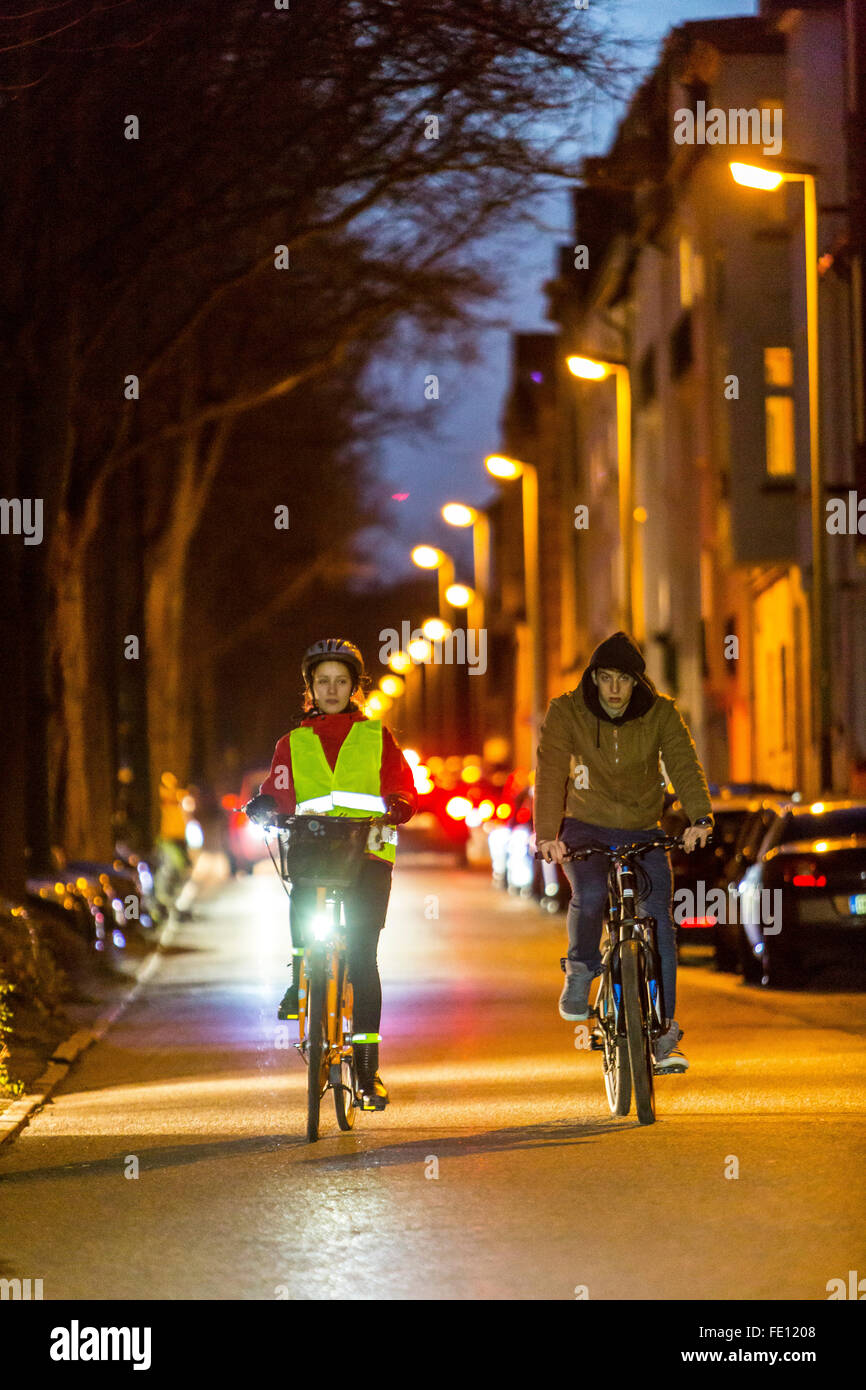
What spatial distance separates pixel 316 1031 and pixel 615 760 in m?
1.68

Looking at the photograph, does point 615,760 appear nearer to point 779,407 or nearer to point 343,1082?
point 343,1082

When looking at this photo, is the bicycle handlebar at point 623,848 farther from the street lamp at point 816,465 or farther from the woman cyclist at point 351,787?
the street lamp at point 816,465

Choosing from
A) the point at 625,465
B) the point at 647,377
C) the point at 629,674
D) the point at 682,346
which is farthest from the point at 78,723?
the point at 647,377

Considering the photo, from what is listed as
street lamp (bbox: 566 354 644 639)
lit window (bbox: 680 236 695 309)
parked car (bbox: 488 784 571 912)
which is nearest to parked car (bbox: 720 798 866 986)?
parked car (bbox: 488 784 571 912)

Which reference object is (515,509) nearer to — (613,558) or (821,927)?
(613,558)

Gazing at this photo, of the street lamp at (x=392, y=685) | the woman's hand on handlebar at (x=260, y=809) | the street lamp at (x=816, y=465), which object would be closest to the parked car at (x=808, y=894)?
the street lamp at (x=816, y=465)

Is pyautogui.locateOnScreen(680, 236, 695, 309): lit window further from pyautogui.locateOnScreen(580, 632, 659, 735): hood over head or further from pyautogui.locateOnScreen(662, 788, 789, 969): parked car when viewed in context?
pyautogui.locateOnScreen(580, 632, 659, 735): hood over head

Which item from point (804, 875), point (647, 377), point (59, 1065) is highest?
point (647, 377)

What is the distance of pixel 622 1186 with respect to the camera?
869 centimetres

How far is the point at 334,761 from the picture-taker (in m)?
10.3
